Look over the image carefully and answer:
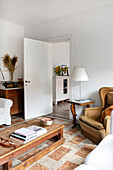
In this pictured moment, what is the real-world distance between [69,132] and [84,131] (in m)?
0.39

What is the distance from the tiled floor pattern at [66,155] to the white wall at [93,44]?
118cm

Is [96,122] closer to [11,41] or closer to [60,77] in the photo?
[11,41]

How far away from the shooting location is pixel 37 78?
4617 mm

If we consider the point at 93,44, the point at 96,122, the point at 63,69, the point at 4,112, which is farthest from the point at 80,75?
the point at 63,69

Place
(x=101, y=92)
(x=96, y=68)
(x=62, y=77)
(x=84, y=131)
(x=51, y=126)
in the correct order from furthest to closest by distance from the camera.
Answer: (x=62, y=77) → (x=96, y=68) → (x=101, y=92) → (x=84, y=131) → (x=51, y=126)

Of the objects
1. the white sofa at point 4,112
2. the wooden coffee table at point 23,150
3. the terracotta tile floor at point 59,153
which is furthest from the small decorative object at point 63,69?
the terracotta tile floor at point 59,153

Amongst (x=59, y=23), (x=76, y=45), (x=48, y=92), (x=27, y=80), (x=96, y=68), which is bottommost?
(x=48, y=92)

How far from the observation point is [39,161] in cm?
232

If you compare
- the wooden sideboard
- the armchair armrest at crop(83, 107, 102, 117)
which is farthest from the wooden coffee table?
the wooden sideboard

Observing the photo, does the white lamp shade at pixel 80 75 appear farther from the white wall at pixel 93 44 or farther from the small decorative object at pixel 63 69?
the small decorative object at pixel 63 69

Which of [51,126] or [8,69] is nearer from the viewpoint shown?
[51,126]

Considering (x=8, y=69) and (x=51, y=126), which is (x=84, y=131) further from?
(x=8, y=69)

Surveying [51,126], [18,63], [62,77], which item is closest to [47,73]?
[18,63]

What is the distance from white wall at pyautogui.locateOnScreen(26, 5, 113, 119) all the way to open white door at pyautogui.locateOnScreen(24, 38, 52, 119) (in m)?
0.80
